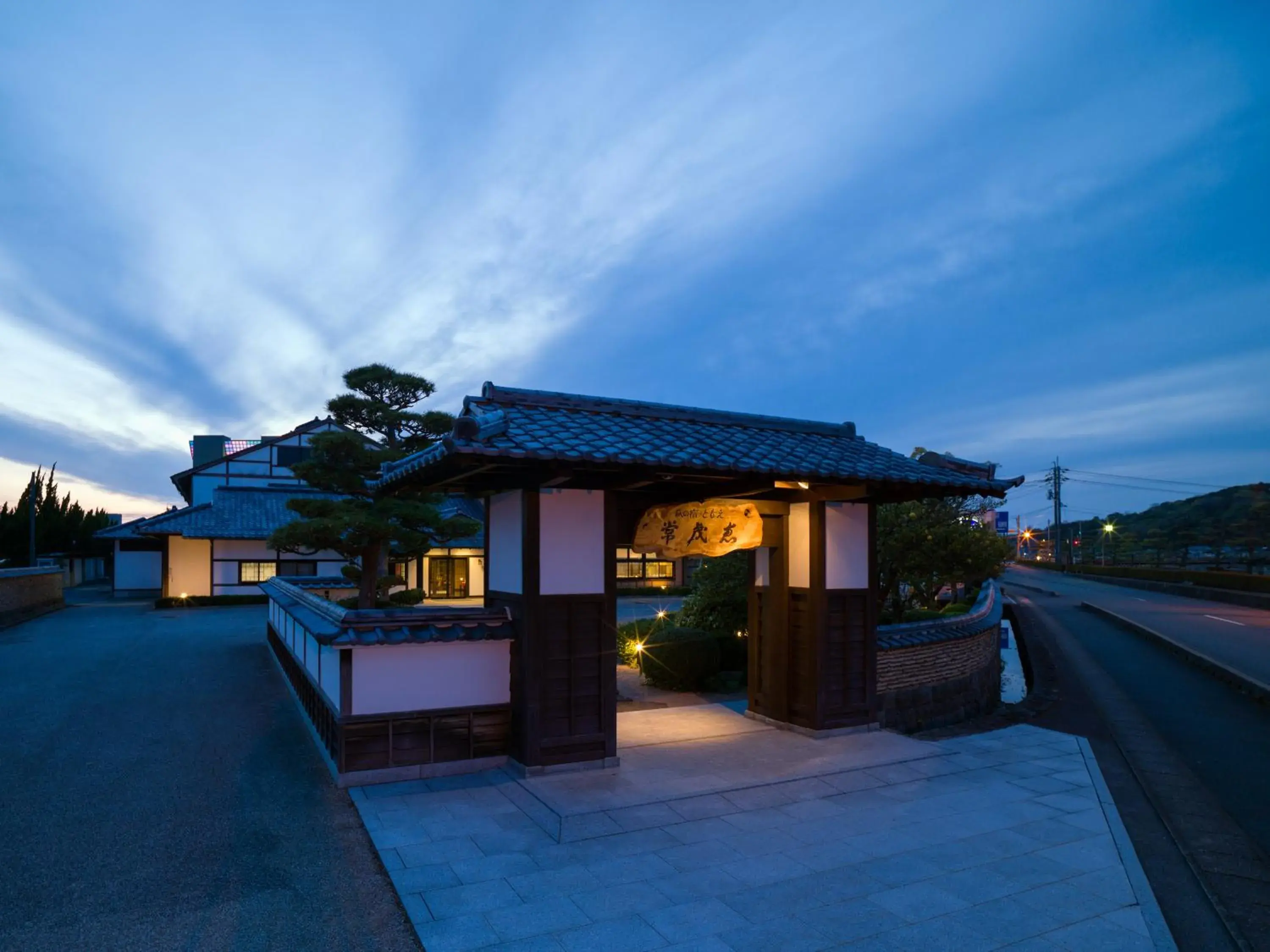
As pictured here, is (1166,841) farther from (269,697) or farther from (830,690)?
(269,697)

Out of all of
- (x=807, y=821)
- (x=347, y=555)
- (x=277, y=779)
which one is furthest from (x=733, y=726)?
(x=347, y=555)

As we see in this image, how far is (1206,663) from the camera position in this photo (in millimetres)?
16547

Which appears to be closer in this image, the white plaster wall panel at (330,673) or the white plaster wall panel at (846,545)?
the white plaster wall panel at (330,673)

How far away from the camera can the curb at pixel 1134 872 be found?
14.6 ft

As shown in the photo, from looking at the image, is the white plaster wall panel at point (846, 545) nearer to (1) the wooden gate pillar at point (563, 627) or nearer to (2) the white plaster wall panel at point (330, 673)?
(1) the wooden gate pillar at point (563, 627)

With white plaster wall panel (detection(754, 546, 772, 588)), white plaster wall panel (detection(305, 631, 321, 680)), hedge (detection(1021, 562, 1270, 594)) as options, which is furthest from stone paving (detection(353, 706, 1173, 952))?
hedge (detection(1021, 562, 1270, 594))

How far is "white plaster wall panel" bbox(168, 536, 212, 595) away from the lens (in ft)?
93.4

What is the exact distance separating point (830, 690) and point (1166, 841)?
3.56 m

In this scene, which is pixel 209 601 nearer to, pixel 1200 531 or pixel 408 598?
pixel 408 598

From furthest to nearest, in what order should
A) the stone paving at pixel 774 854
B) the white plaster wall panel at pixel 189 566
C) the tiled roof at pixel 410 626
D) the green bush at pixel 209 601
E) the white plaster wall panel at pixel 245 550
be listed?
the white plaster wall panel at pixel 245 550
the white plaster wall panel at pixel 189 566
the green bush at pixel 209 601
the tiled roof at pixel 410 626
the stone paving at pixel 774 854

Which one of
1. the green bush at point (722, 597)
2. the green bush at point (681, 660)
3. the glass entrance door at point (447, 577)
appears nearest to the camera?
the green bush at point (681, 660)

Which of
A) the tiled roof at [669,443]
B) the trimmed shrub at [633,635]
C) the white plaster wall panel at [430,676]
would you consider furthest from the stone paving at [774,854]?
the trimmed shrub at [633,635]

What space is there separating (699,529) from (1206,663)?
15.1 meters

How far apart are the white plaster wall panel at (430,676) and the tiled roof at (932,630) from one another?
519cm
